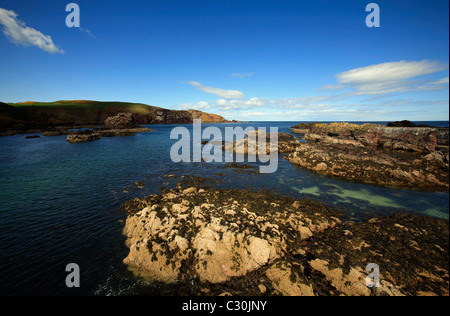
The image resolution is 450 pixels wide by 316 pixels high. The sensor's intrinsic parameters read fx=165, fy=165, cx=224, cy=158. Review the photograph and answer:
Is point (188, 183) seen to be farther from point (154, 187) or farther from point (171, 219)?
point (171, 219)

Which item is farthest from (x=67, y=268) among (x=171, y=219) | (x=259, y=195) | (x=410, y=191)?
(x=410, y=191)

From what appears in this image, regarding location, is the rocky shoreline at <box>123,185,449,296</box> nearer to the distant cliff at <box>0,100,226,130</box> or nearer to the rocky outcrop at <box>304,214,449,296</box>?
the rocky outcrop at <box>304,214,449,296</box>

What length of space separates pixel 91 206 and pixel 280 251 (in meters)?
14.8

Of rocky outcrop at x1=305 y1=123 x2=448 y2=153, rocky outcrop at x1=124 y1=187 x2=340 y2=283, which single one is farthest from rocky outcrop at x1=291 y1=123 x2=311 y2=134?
rocky outcrop at x1=124 y1=187 x2=340 y2=283

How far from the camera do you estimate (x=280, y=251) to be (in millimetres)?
8180

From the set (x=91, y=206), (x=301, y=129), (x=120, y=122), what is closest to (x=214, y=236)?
(x=91, y=206)

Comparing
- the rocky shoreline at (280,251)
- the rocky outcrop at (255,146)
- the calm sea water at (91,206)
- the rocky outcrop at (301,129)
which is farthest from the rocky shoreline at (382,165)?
the rocky outcrop at (301,129)

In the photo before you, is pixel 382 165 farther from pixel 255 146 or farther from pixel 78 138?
pixel 78 138

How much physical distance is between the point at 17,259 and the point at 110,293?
609 centimetres

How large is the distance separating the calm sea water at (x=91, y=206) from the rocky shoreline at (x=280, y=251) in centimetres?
130

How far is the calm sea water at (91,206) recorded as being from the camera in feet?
24.7

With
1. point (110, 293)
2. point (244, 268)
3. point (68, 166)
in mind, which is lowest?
point (110, 293)

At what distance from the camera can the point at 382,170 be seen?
784 inches

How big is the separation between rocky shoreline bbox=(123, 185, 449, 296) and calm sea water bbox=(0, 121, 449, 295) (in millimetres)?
1296
